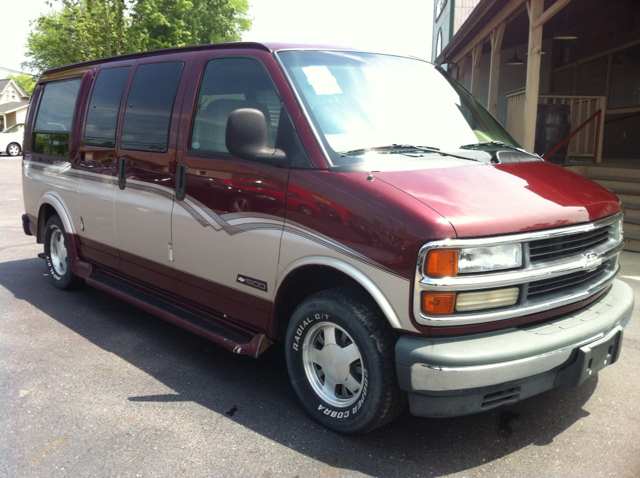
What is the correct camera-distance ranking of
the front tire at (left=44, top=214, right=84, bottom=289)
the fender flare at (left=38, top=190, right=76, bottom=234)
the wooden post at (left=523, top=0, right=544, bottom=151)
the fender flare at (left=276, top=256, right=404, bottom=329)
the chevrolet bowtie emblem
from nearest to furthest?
1. the fender flare at (left=276, top=256, right=404, bottom=329)
2. the chevrolet bowtie emblem
3. the fender flare at (left=38, top=190, right=76, bottom=234)
4. the front tire at (left=44, top=214, right=84, bottom=289)
5. the wooden post at (left=523, top=0, right=544, bottom=151)

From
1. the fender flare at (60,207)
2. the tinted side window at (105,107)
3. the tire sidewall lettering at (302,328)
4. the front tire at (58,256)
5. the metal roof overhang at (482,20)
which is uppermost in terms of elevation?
the metal roof overhang at (482,20)

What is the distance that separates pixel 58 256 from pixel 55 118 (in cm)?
137

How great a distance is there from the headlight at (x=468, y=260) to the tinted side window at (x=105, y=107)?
3134 millimetres

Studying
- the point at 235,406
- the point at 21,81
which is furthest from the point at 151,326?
the point at 21,81

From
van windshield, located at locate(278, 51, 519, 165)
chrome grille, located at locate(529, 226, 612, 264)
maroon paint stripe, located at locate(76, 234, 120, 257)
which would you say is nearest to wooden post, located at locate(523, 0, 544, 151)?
van windshield, located at locate(278, 51, 519, 165)

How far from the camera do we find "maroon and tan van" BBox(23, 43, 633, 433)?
2.84 metres

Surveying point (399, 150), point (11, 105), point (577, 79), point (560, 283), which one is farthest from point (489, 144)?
point (11, 105)

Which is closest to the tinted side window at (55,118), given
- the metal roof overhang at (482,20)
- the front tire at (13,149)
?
the metal roof overhang at (482,20)

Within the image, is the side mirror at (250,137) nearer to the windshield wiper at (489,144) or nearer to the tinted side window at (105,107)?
the windshield wiper at (489,144)

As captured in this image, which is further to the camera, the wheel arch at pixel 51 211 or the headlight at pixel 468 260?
the wheel arch at pixel 51 211

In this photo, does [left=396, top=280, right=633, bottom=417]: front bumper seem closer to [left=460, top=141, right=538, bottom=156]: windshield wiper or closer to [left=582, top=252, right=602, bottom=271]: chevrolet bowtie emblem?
[left=582, top=252, right=602, bottom=271]: chevrolet bowtie emblem

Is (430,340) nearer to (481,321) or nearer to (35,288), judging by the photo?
(481,321)

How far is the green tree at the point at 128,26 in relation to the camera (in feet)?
89.7

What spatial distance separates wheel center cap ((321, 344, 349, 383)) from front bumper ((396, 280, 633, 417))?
1.53ft
